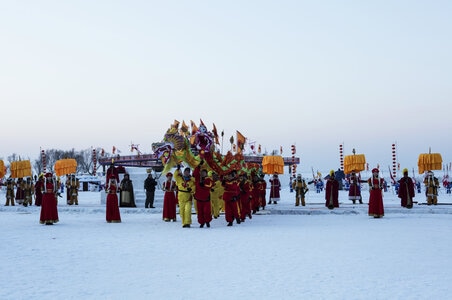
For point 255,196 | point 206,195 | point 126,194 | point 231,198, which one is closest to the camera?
point 206,195

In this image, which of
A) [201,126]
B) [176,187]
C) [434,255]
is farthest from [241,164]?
[434,255]

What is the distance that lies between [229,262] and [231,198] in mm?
6612

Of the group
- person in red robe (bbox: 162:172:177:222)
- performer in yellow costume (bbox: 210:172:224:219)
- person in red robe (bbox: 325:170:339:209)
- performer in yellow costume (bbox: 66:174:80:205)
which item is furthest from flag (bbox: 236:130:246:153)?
performer in yellow costume (bbox: 66:174:80:205)

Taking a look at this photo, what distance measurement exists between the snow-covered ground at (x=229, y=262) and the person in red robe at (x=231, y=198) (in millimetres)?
932

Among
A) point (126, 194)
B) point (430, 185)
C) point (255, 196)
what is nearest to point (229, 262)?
point (255, 196)

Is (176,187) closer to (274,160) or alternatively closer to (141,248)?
(141,248)

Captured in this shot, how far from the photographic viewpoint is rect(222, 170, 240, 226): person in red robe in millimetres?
14362

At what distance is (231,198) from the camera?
1448cm

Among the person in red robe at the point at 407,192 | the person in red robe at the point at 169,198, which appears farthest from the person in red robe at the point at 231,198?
the person in red robe at the point at 407,192

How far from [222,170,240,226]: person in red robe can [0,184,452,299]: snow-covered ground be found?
932 mm

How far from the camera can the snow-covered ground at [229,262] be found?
5945 mm

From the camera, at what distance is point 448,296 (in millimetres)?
5551

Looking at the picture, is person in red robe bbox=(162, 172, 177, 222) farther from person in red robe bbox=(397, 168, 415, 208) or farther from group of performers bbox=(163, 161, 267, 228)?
person in red robe bbox=(397, 168, 415, 208)

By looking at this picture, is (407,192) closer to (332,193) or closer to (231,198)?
(332,193)
